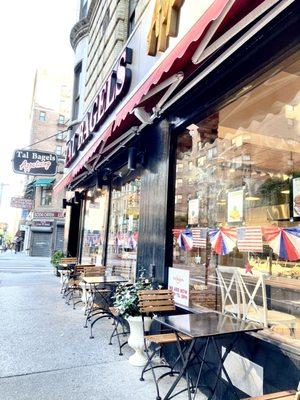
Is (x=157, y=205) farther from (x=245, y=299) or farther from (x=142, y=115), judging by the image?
(x=245, y=299)

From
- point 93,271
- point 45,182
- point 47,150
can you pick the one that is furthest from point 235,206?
point 47,150

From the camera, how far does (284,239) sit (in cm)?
415

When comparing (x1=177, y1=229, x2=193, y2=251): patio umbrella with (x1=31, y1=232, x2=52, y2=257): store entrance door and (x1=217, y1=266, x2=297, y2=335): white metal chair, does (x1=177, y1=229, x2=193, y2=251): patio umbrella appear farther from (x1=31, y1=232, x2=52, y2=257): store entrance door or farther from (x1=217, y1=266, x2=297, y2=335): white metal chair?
(x1=31, y1=232, x2=52, y2=257): store entrance door

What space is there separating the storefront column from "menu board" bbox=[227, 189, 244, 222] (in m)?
0.89

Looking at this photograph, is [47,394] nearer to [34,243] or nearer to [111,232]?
[111,232]

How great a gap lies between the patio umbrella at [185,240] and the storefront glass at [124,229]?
5.05ft

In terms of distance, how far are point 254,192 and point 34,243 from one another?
104 ft

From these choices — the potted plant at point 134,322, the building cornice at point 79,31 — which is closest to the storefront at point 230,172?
the potted plant at point 134,322

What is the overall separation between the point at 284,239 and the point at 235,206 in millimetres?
1171

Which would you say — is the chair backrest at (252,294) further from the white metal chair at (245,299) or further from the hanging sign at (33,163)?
the hanging sign at (33,163)

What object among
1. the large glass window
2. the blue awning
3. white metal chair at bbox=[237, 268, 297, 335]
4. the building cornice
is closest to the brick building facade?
the blue awning

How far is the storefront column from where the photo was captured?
5098 millimetres

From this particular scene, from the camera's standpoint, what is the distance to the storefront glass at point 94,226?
941cm

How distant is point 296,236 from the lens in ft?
13.3
